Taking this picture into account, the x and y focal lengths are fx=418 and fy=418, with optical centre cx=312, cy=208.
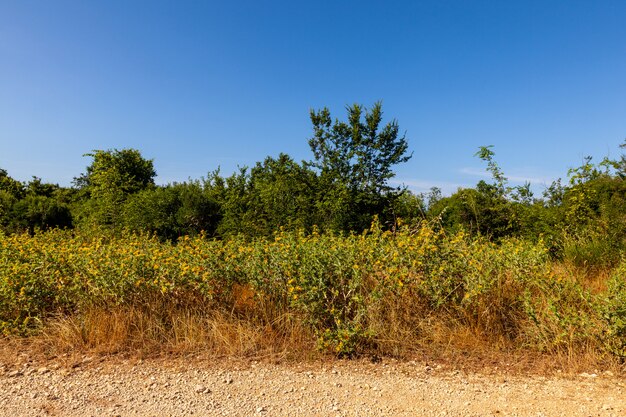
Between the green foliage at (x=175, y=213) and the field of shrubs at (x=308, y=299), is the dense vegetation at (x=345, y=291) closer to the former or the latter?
the field of shrubs at (x=308, y=299)

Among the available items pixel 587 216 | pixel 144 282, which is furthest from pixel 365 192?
pixel 144 282

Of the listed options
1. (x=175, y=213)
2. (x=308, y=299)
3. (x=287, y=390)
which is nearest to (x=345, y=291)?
(x=308, y=299)

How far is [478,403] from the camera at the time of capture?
270 centimetres

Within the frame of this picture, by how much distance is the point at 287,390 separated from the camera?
114 inches

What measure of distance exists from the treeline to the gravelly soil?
4147mm

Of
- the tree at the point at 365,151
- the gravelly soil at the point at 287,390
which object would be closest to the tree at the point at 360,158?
the tree at the point at 365,151

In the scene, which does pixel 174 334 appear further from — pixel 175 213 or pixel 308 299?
pixel 175 213

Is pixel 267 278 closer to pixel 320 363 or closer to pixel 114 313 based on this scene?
pixel 320 363

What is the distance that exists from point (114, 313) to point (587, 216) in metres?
7.37

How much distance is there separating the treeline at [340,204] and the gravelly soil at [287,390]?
4147mm

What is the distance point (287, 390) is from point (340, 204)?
261 inches

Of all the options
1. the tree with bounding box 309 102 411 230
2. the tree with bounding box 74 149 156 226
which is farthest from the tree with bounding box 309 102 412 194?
the tree with bounding box 74 149 156 226

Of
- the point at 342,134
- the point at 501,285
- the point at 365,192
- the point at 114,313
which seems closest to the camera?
the point at 114,313

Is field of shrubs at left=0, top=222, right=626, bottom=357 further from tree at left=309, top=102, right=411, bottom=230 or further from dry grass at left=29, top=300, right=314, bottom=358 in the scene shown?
tree at left=309, top=102, right=411, bottom=230
